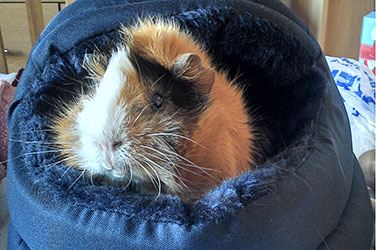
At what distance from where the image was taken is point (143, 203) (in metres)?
0.67

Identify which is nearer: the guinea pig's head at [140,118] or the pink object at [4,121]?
the guinea pig's head at [140,118]

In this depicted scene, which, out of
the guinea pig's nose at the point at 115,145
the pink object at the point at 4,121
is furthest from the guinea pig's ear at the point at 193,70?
the pink object at the point at 4,121

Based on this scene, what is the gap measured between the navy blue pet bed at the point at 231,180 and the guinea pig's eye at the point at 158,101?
6.5 inches

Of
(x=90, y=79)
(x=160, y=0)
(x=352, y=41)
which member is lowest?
(x=352, y=41)

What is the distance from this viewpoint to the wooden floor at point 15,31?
2434 mm

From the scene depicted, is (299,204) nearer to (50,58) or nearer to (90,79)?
(90,79)

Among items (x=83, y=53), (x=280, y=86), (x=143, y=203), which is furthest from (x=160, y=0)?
(x=143, y=203)

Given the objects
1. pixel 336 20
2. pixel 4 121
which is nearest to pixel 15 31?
pixel 4 121

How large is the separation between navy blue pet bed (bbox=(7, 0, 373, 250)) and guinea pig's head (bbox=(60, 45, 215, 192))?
0.06 m

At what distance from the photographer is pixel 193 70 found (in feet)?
2.48

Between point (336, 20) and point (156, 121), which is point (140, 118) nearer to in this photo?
point (156, 121)

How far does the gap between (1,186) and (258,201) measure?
2.97 feet

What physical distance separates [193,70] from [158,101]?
0.32ft

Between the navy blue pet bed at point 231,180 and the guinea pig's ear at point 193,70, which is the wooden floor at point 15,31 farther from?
the guinea pig's ear at point 193,70
